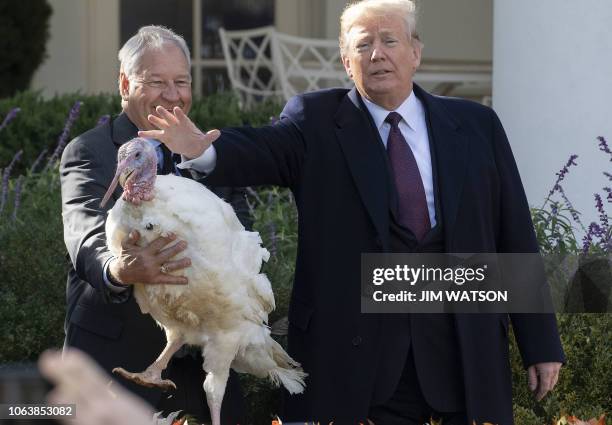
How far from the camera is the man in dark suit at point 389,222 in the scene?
3.00 meters

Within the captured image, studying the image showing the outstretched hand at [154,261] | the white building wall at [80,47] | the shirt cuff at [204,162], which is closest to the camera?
the outstretched hand at [154,261]

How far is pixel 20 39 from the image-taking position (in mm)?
8477

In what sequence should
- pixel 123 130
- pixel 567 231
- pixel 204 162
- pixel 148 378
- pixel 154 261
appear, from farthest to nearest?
pixel 567 231 → pixel 123 130 → pixel 204 162 → pixel 148 378 → pixel 154 261

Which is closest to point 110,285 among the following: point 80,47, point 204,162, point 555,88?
point 204,162

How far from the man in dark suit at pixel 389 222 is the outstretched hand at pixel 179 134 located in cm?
17

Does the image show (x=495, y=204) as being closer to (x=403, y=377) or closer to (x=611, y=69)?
(x=403, y=377)

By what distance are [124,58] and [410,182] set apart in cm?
93

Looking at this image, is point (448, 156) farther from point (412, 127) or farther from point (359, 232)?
point (359, 232)

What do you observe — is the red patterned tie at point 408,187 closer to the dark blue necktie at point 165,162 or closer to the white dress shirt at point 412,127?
the white dress shirt at point 412,127

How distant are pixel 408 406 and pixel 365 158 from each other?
712mm

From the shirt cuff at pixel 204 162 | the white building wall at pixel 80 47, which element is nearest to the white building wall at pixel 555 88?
the shirt cuff at pixel 204 162

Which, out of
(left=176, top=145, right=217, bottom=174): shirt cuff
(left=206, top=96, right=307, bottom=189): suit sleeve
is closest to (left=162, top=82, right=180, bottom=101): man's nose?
(left=206, top=96, right=307, bottom=189): suit sleeve

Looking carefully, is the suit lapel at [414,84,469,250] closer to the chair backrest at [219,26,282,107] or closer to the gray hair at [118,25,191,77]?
the gray hair at [118,25,191,77]

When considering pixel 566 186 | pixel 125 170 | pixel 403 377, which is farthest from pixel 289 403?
pixel 566 186
